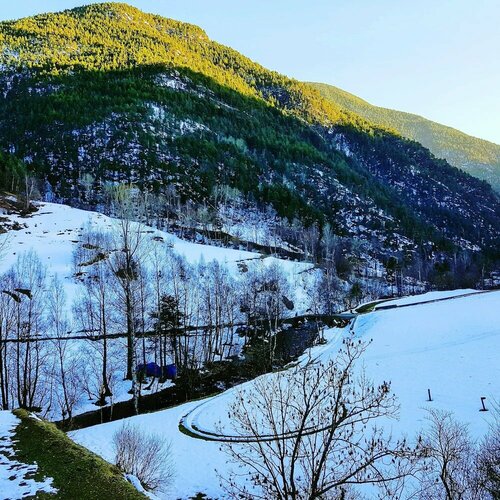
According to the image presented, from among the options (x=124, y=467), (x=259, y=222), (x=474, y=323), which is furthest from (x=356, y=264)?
(x=124, y=467)

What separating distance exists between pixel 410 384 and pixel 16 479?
25.5m

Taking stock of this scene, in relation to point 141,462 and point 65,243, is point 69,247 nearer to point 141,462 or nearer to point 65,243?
point 65,243

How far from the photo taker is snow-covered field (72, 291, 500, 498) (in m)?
18.6

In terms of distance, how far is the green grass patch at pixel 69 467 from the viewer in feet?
28.6

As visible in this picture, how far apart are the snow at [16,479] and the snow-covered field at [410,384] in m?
4.17

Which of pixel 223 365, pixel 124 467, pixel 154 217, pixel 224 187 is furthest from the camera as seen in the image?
pixel 224 187

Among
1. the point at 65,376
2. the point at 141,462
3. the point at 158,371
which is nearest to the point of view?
the point at 141,462

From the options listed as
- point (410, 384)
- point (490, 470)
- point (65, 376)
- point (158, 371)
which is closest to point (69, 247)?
point (65, 376)

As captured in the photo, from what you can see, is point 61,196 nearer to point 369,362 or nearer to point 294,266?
point 294,266

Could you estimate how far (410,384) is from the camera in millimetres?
28078

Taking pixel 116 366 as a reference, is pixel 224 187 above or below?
above

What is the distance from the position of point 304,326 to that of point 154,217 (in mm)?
72095

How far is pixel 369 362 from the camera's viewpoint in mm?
→ 37156

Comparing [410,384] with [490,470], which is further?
[410,384]
